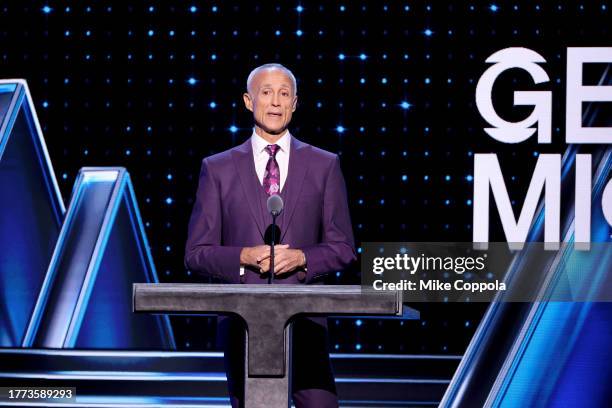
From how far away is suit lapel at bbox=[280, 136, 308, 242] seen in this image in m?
2.77

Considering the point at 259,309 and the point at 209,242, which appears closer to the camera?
the point at 259,309

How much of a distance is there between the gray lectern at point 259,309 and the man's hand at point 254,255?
0.41m

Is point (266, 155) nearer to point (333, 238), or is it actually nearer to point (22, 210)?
point (333, 238)

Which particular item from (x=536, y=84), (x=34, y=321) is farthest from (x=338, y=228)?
(x=34, y=321)

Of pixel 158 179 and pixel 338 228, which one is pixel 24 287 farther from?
pixel 338 228

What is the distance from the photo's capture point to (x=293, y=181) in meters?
2.82

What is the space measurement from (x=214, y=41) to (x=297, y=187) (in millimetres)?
1636

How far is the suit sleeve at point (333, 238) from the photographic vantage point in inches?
104

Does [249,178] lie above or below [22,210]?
above

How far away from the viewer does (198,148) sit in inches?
166

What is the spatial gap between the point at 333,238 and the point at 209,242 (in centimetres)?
37

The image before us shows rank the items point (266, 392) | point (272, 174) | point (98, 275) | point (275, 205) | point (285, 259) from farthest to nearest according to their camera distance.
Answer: point (98, 275) → point (272, 174) → point (285, 259) → point (275, 205) → point (266, 392)

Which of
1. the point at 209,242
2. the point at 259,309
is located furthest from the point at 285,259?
the point at 259,309

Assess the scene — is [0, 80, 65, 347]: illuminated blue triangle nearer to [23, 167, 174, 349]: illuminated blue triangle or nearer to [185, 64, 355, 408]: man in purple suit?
[23, 167, 174, 349]: illuminated blue triangle
